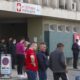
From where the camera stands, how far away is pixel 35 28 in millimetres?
34031

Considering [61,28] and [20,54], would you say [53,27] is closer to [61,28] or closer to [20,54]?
[61,28]

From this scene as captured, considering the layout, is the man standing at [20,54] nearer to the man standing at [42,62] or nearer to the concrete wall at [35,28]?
the man standing at [42,62]

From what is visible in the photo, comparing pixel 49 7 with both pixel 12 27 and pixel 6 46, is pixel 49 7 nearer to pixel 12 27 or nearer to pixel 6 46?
pixel 12 27

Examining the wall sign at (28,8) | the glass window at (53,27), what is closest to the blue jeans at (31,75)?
the wall sign at (28,8)

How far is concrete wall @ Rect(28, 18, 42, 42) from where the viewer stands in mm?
33781

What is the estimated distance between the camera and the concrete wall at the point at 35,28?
111 feet

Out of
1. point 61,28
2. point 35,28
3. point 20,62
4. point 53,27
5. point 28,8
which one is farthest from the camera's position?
point 61,28

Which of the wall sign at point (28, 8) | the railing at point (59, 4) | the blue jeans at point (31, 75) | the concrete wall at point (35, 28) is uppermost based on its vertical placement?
the railing at point (59, 4)

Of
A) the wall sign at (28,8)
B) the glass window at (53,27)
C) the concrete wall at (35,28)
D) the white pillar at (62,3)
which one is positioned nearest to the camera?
the wall sign at (28,8)

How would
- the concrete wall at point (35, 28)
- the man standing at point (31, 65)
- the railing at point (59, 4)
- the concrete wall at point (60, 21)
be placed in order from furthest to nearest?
the concrete wall at point (60, 21) → the concrete wall at point (35, 28) → the railing at point (59, 4) → the man standing at point (31, 65)

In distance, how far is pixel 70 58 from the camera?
36.9m

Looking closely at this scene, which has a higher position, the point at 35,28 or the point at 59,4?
the point at 59,4

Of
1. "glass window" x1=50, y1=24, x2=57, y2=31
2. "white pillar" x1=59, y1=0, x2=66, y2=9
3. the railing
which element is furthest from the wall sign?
"white pillar" x1=59, y1=0, x2=66, y2=9

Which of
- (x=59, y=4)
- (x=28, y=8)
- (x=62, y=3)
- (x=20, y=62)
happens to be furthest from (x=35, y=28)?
(x=20, y=62)
